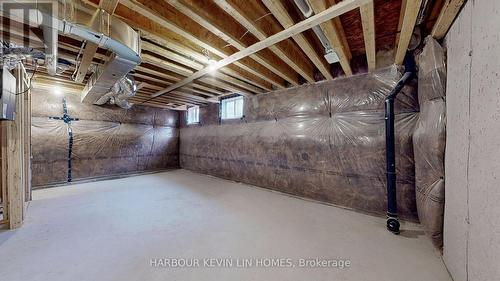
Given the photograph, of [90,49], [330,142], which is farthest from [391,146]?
[90,49]

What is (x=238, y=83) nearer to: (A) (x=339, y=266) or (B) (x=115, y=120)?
(A) (x=339, y=266)

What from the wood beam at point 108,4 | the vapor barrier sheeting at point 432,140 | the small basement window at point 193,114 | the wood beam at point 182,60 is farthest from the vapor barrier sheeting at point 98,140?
the vapor barrier sheeting at point 432,140

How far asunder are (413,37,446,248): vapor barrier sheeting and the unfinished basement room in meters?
0.02

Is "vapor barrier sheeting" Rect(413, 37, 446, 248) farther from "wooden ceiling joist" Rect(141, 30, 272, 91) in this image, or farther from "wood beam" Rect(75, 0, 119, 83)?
"wood beam" Rect(75, 0, 119, 83)

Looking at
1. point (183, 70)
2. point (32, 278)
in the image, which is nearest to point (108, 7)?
point (183, 70)

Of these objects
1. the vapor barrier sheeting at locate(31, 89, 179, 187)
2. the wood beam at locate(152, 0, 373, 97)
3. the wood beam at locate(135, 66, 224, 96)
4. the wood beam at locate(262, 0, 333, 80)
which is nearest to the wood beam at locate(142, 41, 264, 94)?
the wood beam at locate(152, 0, 373, 97)

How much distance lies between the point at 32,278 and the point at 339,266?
2.32 m

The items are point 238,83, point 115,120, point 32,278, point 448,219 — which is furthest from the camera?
point 115,120

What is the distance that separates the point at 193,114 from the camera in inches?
247

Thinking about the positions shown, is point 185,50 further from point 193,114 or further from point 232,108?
point 193,114

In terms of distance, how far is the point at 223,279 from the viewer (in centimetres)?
135

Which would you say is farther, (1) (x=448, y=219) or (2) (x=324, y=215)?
(2) (x=324, y=215)

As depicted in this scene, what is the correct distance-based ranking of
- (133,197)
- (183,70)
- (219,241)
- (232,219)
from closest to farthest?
(219,241), (232,219), (183,70), (133,197)

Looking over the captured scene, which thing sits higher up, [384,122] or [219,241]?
[384,122]
